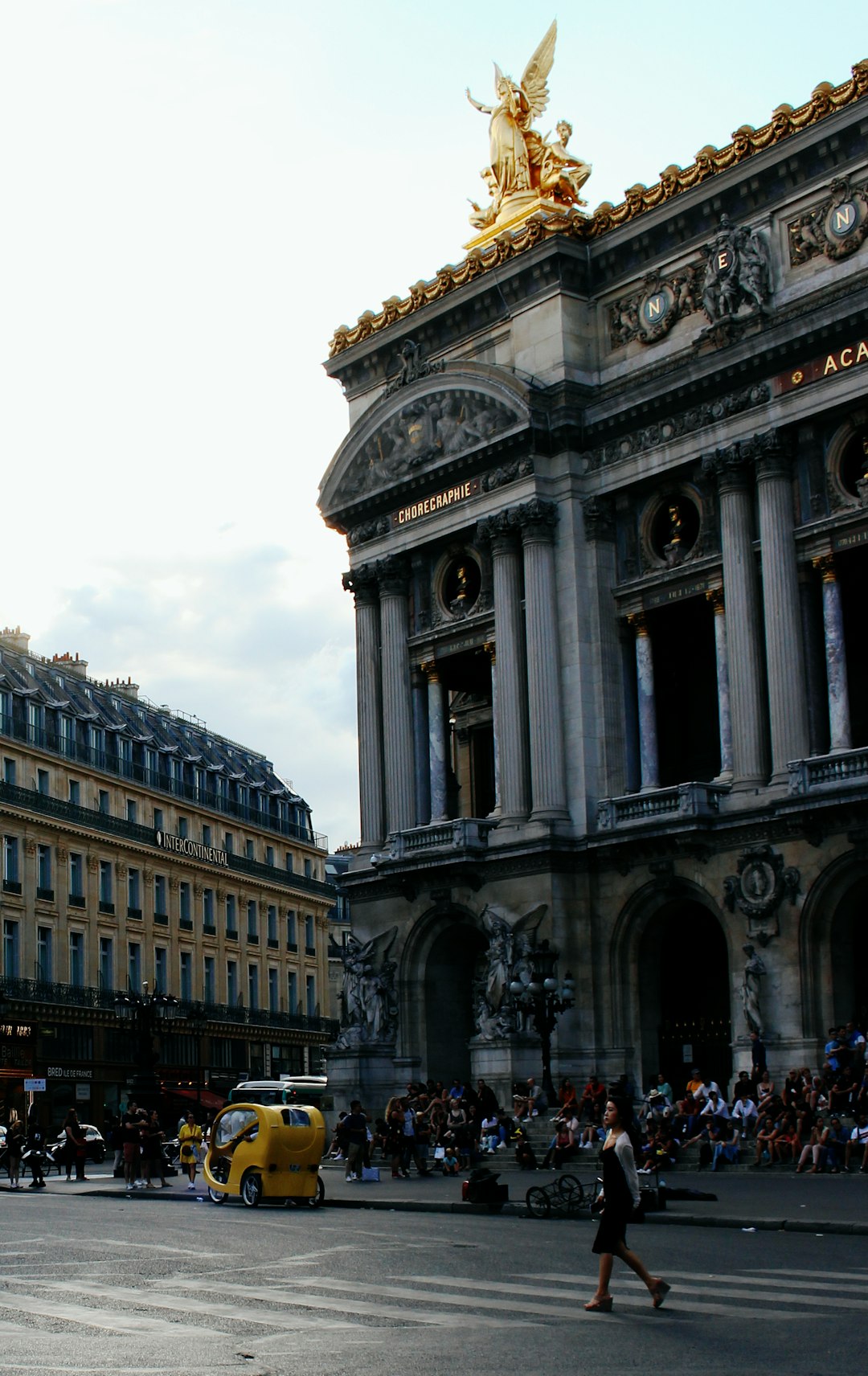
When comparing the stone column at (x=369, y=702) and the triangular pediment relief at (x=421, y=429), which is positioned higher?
the triangular pediment relief at (x=421, y=429)

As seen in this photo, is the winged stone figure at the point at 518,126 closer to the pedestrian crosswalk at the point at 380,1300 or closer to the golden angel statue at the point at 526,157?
the golden angel statue at the point at 526,157

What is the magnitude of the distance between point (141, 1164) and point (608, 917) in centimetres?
1345

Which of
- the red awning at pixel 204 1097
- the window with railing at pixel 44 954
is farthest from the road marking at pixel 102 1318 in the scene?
the red awning at pixel 204 1097

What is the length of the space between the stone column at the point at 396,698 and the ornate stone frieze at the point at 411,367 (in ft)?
16.6

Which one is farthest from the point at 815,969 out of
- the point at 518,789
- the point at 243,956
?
the point at 243,956

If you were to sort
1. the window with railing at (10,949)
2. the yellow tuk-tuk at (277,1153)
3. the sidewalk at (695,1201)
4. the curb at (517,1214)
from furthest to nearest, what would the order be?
the window with railing at (10,949), the yellow tuk-tuk at (277,1153), the sidewalk at (695,1201), the curb at (517,1214)

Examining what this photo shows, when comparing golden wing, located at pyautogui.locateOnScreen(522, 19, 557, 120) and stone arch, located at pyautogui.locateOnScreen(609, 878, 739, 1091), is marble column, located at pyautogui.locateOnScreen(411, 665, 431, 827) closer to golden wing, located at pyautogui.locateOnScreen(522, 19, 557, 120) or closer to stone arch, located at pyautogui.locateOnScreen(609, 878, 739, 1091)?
stone arch, located at pyautogui.locateOnScreen(609, 878, 739, 1091)

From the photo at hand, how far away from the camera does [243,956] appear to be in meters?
93.9

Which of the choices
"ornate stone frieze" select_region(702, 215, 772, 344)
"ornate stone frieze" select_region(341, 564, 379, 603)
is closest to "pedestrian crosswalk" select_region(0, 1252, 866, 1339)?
"ornate stone frieze" select_region(702, 215, 772, 344)

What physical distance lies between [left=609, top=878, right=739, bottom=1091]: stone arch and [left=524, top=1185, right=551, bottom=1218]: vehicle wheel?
62.0 feet

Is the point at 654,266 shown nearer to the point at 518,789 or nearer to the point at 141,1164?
the point at 518,789

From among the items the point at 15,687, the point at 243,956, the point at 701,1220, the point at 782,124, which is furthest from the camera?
the point at 243,956

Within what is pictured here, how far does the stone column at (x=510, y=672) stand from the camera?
4816cm

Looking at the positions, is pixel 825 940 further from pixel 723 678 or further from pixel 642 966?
pixel 723 678
